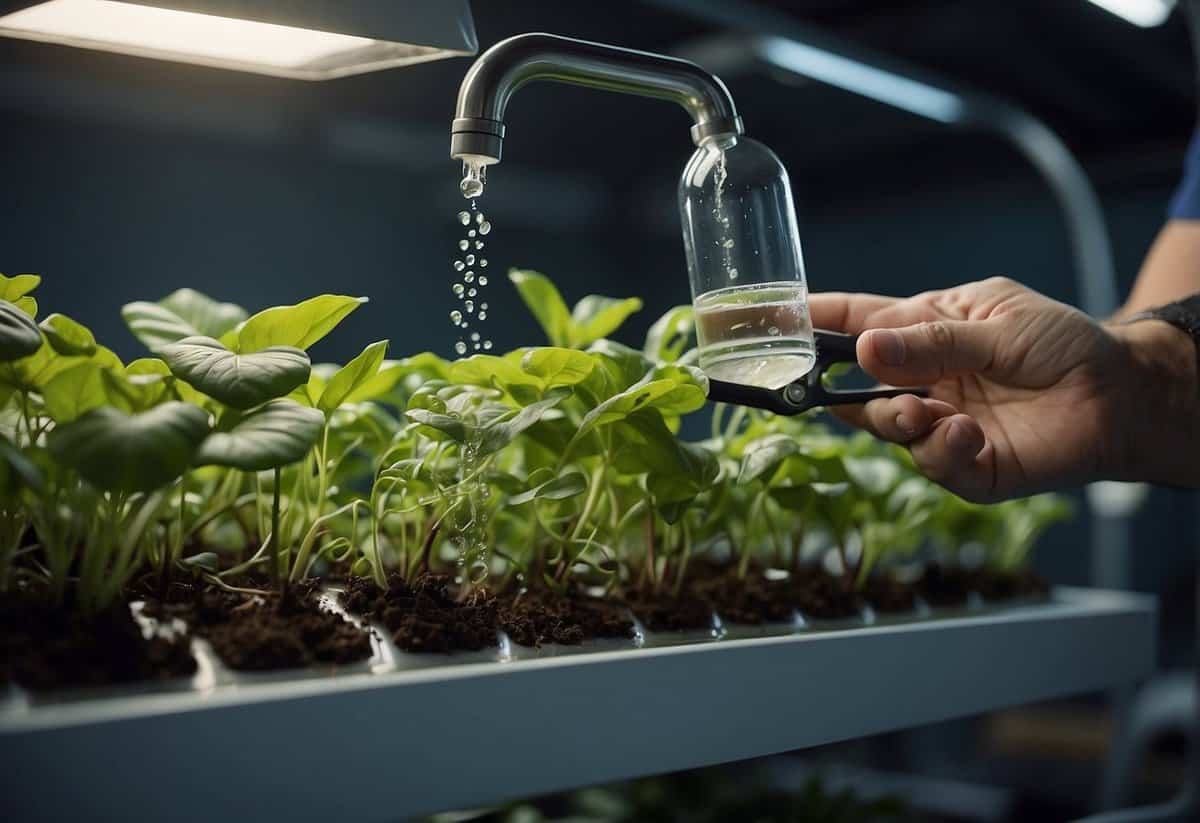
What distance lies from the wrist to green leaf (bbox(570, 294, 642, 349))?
1.74 ft

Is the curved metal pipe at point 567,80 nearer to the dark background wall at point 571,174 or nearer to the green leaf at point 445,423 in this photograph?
the green leaf at point 445,423

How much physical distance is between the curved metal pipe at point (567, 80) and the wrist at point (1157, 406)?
54 cm

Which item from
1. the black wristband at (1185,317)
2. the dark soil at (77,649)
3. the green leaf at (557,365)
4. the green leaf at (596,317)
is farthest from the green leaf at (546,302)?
the black wristband at (1185,317)

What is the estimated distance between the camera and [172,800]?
0.50 m

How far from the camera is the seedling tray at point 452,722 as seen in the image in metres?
0.48

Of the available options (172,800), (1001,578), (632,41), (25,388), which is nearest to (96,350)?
(25,388)

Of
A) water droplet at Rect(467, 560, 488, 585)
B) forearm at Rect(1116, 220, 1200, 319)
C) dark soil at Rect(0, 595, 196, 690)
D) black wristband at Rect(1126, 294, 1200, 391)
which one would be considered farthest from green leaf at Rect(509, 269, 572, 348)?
forearm at Rect(1116, 220, 1200, 319)

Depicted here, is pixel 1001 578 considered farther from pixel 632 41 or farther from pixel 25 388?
pixel 632 41

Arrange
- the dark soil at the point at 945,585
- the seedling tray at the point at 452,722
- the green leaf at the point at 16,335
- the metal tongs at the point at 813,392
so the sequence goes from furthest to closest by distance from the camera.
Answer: the dark soil at the point at 945,585
the metal tongs at the point at 813,392
the green leaf at the point at 16,335
the seedling tray at the point at 452,722

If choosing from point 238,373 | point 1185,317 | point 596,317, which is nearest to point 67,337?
point 238,373

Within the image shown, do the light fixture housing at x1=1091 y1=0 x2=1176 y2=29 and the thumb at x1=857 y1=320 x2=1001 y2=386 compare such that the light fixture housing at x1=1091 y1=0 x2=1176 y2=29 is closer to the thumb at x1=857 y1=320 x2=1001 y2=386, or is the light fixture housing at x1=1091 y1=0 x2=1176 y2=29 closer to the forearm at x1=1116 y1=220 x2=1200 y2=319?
the forearm at x1=1116 y1=220 x2=1200 y2=319

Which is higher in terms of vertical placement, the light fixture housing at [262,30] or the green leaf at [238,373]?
the light fixture housing at [262,30]

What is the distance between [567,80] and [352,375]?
300 mm

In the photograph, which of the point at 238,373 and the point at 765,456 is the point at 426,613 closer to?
the point at 238,373
